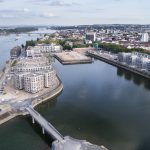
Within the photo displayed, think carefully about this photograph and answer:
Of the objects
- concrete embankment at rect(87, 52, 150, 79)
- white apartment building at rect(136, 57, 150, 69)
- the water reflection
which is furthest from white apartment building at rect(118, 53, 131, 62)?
white apartment building at rect(136, 57, 150, 69)

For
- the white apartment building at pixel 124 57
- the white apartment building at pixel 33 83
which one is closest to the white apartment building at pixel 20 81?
the white apartment building at pixel 33 83

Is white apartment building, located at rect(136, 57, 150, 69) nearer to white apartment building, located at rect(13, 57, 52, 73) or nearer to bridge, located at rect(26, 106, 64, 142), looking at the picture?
white apartment building, located at rect(13, 57, 52, 73)

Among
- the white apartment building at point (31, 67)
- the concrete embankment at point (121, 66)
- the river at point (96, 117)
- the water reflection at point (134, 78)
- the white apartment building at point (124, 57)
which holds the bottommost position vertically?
the river at point (96, 117)

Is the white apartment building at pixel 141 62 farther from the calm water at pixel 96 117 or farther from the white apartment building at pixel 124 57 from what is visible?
the calm water at pixel 96 117

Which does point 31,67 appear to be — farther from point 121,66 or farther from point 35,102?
point 121,66

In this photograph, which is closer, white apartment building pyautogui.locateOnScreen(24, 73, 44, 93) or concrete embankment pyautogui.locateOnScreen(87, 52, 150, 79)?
white apartment building pyautogui.locateOnScreen(24, 73, 44, 93)

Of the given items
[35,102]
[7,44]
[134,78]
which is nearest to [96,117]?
[35,102]

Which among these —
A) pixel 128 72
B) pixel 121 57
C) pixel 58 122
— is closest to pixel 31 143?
pixel 58 122

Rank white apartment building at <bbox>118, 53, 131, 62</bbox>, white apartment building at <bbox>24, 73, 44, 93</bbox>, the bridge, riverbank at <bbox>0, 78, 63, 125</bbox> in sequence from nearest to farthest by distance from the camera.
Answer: the bridge, riverbank at <bbox>0, 78, 63, 125</bbox>, white apartment building at <bbox>24, 73, 44, 93</bbox>, white apartment building at <bbox>118, 53, 131, 62</bbox>

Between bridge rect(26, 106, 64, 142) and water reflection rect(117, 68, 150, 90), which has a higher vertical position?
water reflection rect(117, 68, 150, 90)
